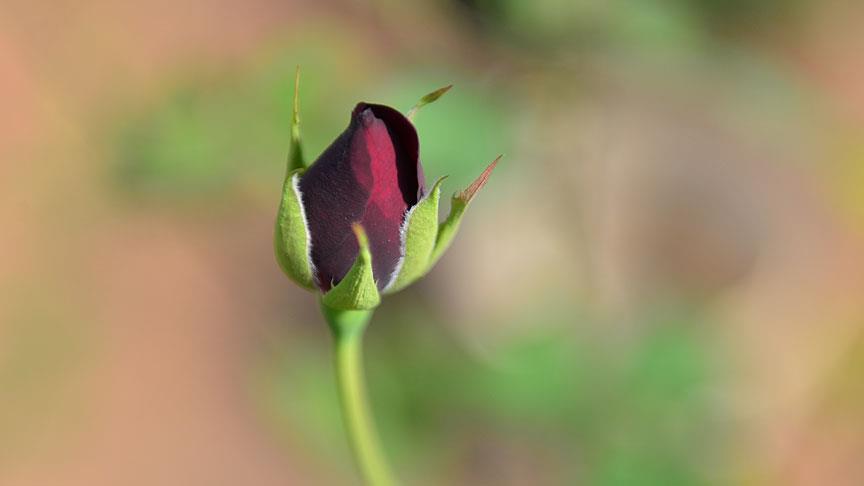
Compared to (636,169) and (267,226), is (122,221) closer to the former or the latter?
(267,226)

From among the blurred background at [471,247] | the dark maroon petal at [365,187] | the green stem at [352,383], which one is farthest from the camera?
the blurred background at [471,247]

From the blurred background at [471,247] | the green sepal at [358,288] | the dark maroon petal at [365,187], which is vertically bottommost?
the blurred background at [471,247]

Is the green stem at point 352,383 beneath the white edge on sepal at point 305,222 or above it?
beneath

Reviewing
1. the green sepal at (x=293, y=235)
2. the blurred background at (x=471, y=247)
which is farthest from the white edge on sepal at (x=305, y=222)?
the blurred background at (x=471, y=247)

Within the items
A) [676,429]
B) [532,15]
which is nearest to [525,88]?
[532,15]

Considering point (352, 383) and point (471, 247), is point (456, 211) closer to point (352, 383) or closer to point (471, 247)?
point (352, 383)

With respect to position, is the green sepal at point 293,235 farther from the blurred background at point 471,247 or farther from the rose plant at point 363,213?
the blurred background at point 471,247

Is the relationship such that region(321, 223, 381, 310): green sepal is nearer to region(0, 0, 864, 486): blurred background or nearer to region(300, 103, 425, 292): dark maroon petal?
region(300, 103, 425, 292): dark maroon petal
